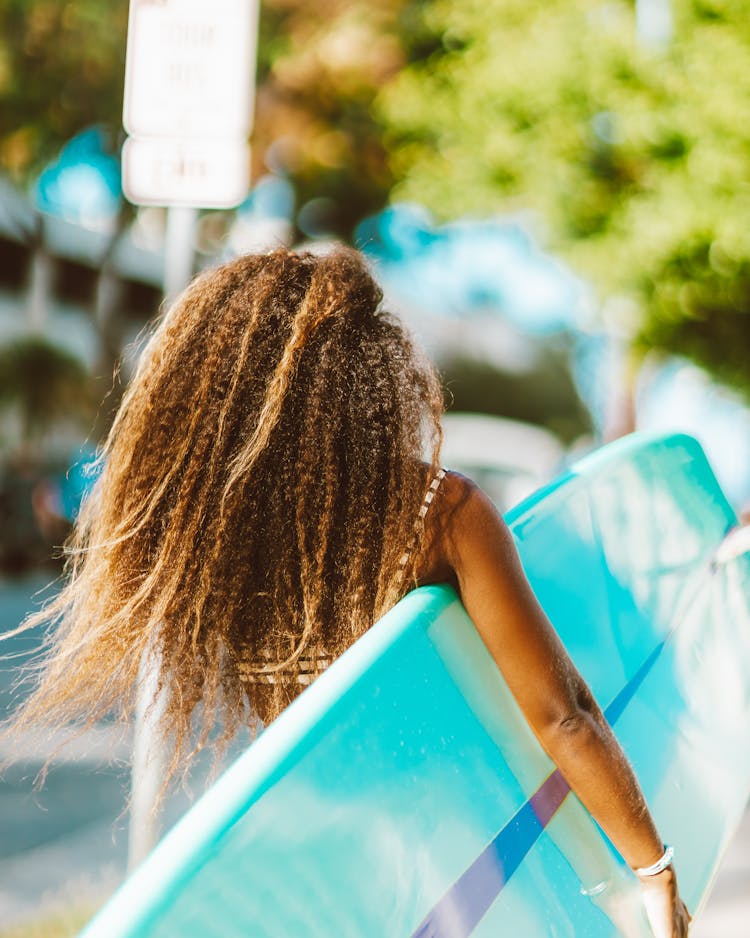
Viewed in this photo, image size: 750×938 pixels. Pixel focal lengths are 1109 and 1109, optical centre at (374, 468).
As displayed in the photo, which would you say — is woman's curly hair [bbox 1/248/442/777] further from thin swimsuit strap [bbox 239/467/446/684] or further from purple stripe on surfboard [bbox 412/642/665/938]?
purple stripe on surfboard [bbox 412/642/665/938]

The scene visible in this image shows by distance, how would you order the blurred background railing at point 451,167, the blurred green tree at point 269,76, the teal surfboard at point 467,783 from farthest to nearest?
1. the blurred green tree at point 269,76
2. the blurred background railing at point 451,167
3. the teal surfboard at point 467,783

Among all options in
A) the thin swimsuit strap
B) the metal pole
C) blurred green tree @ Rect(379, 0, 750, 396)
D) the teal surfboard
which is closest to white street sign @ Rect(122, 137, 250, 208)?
the metal pole

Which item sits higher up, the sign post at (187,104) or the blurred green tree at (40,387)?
the sign post at (187,104)

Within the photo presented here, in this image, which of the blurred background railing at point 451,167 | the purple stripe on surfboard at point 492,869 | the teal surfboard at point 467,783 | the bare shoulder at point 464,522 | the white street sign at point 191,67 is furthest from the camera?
the blurred background railing at point 451,167

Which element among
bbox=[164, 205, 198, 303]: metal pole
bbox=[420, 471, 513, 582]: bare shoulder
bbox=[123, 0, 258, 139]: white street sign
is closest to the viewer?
bbox=[420, 471, 513, 582]: bare shoulder

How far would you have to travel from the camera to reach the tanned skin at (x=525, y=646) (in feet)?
5.02

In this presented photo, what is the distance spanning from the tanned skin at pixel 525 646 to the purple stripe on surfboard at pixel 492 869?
9.5 inches

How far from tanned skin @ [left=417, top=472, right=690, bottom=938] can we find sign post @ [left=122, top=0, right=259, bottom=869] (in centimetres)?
148

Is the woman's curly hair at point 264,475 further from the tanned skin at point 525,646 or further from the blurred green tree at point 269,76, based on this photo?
the blurred green tree at point 269,76

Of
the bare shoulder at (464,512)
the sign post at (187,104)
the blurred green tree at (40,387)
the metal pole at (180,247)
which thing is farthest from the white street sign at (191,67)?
the blurred green tree at (40,387)

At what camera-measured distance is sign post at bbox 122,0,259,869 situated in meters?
2.79

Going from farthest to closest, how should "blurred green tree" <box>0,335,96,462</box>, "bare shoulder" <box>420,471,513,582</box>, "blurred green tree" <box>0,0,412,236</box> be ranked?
"blurred green tree" <box>0,335,96,462</box> → "blurred green tree" <box>0,0,412,236</box> → "bare shoulder" <box>420,471,513,582</box>

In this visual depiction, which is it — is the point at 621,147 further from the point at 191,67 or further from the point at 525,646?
the point at 525,646

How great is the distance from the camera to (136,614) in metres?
1.67
